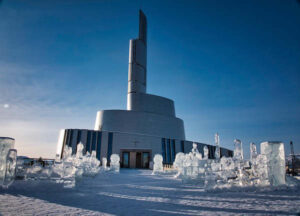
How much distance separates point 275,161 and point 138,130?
32802 mm

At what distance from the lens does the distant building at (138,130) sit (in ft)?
114

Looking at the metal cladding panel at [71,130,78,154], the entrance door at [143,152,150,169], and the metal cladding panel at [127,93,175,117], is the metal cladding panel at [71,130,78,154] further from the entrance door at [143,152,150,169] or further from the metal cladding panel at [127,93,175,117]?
the metal cladding panel at [127,93,175,117]

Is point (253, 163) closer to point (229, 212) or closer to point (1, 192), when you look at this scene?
point (229, 212)

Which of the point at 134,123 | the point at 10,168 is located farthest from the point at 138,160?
the point at 10,168

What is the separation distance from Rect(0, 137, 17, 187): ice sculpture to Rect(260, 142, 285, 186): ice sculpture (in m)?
8.98

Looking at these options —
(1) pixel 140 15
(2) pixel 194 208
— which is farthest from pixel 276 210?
(1) pixel 140 15

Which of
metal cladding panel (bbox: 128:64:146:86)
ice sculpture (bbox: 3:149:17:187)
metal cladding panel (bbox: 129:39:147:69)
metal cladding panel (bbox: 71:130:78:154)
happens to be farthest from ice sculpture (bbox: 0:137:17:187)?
metal cladding panel (bbox: 129:39:147:69)

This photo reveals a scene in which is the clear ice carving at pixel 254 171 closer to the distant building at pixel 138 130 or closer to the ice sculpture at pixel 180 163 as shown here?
the ice sculpture at pixel 180 163

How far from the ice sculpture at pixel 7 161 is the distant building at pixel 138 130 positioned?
26.9 m

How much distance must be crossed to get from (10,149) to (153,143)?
31259 mm

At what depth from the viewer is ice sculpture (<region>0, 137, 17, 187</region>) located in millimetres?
6793

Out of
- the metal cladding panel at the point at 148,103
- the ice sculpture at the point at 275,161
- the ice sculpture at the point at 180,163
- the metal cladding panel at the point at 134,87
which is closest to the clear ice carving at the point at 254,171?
the ice sculpture at the point at 275,161

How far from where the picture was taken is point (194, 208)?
438cm

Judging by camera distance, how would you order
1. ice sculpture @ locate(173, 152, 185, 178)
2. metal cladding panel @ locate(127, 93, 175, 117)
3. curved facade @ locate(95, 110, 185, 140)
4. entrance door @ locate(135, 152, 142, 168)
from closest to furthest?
ice sculpture @ locate(173, 152, 185, 178), entrance door @ locate(135, 152, 142, 168), curved facade @ locate(95, 110, 185, 140), metal cladding panel @ locate(127, 93, 175, 117)
